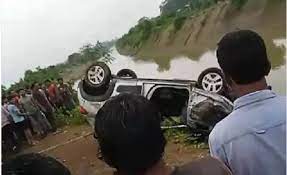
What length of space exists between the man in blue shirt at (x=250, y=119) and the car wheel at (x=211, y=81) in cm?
94

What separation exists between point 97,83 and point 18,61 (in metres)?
0.33

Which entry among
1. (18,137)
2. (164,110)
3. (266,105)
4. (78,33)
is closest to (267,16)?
(164,110)

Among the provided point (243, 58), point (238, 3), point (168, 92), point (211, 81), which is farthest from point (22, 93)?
point (243, 58)

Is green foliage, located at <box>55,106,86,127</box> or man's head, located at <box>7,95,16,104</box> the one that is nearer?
man's head, located at <box>7,95,16,104</box>

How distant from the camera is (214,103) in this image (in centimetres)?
184

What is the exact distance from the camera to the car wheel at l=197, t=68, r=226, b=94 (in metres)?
1.76

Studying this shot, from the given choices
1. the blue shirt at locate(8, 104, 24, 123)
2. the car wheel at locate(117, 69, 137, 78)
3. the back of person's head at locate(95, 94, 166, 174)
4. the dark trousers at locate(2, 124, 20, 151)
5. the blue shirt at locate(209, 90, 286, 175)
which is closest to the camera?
the back of person's head at locate(95, 94, 166, 174)

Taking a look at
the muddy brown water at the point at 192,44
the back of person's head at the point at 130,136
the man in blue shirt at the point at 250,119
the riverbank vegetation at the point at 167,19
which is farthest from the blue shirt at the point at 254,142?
the riverbank vegetation at the point at 167,19

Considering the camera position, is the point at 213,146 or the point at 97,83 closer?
the point at 213,146

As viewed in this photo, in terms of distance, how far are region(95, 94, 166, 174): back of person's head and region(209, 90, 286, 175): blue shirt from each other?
0.14 meters

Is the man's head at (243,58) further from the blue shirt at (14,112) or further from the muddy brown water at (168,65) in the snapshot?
the blue shirt at (14,112)

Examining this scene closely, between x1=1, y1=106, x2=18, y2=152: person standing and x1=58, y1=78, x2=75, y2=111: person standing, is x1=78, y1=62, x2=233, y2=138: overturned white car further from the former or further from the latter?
x1=1, y1=106, x2=18, y2=152: person standing

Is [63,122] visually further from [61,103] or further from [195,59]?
[195,59]

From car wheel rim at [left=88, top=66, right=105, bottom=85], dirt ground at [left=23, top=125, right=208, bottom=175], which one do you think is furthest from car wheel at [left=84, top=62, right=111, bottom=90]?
dirt ground at [left=23, top=125, right=208, bottom=175]
